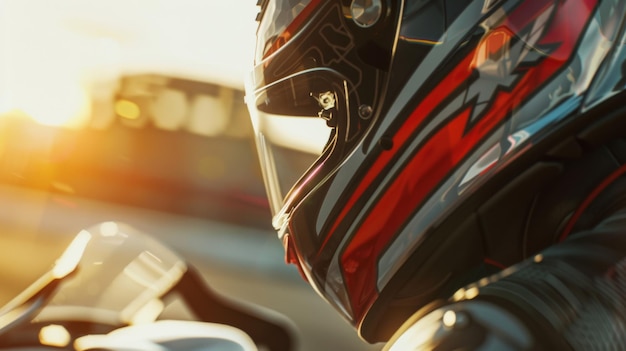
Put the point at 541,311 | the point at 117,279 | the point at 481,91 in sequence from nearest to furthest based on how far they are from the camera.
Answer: the point at 541,311, the point at 481,91, the point at 117,279

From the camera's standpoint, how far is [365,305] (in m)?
0.77

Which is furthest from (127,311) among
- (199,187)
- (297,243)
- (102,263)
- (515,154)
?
(199,187)

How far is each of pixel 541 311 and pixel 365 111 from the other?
1.10 feet

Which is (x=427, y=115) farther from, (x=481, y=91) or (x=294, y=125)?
(x=294, y=125)

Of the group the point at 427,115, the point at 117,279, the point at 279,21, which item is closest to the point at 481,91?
the point at 427,115

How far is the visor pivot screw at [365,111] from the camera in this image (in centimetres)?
72

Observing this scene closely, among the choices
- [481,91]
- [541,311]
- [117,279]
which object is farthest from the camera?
[117,279]

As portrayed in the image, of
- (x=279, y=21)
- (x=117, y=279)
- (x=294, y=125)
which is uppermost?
(x=279, y=21)

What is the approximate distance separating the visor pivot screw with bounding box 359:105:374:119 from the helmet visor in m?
0.02

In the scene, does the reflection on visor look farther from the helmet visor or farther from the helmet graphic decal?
the helmet graphic decal

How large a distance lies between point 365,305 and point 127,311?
0.27 m

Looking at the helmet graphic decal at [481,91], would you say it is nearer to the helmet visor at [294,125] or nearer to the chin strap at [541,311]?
the helmet visor at [294,125]

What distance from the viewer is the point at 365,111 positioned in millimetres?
724

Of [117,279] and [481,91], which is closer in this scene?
[481,91]
